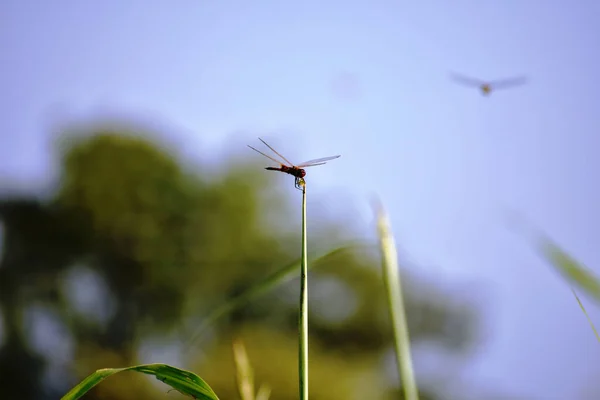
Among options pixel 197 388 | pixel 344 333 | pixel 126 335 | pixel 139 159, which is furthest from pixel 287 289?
pixel 197 388

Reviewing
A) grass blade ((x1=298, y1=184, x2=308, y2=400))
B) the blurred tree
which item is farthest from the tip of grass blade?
the blurred tree

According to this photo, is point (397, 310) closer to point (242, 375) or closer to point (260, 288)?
point (260, 288)

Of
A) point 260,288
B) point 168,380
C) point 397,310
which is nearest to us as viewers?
point 397,310

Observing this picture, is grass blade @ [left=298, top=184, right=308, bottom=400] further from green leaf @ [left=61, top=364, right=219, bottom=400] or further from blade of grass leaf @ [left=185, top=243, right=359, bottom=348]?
green leaf @ [left=61, top=364, right=219, bottom=400]

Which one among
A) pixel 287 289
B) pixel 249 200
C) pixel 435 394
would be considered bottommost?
pixel 435 394

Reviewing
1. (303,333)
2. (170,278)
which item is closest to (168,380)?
(303,333)

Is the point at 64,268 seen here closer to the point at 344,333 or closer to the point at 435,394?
the point at 344,333
